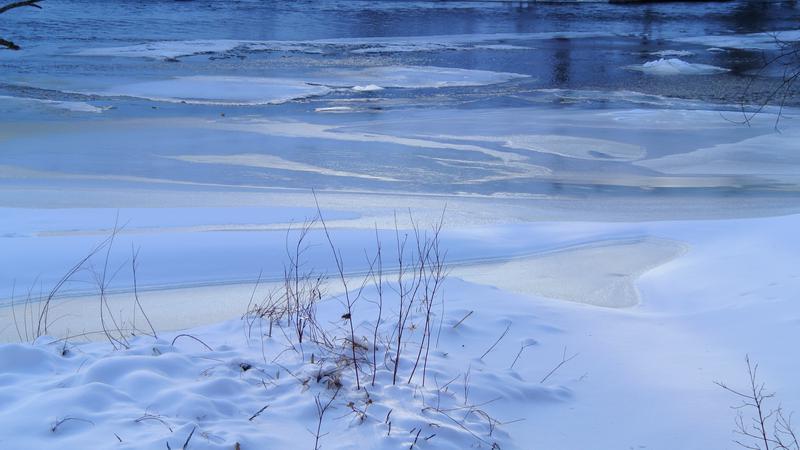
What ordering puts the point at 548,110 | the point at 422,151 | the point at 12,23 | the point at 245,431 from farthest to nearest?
the point at 12,23 → the point at 548,110 → the point at 422,151 → the point at 245,431

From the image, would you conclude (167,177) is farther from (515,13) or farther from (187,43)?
(515,13)

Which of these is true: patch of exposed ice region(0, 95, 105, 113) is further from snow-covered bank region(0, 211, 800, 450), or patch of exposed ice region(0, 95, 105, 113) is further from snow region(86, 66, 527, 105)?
snow-covered bank region(0, 211, 800, 450)

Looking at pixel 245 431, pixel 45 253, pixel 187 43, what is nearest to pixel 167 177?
pixel 45 253

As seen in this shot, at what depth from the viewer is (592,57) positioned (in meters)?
21.3

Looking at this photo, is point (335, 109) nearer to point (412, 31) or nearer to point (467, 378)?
point (467, 378)

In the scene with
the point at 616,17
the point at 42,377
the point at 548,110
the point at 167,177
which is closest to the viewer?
the point at 42,377

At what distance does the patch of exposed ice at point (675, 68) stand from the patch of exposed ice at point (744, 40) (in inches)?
187

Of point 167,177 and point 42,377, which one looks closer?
point 42,377

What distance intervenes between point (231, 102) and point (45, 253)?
846cm

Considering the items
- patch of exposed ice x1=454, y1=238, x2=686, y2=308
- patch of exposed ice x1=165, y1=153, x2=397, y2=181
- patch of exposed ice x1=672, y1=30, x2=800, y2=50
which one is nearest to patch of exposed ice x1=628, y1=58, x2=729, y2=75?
patch of exposed ice x1=672, y1=30, x2=800, y2=50

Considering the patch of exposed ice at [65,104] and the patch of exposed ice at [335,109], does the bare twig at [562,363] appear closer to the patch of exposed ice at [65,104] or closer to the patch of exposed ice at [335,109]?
the patch of exposed ice at [335,109]

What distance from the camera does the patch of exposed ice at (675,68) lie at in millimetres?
18422

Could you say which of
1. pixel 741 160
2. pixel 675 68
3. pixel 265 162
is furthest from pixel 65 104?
pixel 675 68

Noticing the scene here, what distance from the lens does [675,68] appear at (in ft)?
61.1
